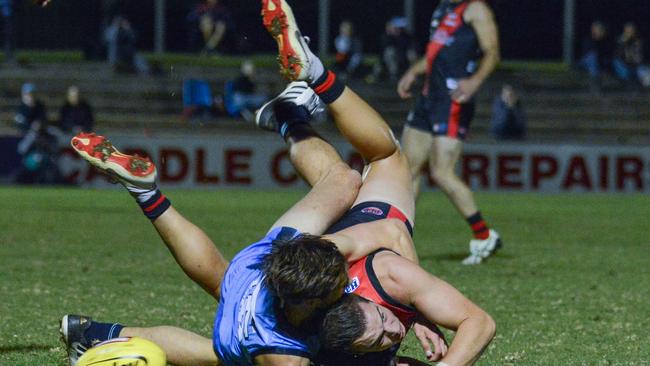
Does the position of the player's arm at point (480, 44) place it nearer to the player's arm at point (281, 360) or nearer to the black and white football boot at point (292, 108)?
the black and white football boot at point (292, 108)

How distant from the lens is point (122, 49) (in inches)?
1251

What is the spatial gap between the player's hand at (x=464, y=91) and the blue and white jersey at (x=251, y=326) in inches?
254

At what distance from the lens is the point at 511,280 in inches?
431

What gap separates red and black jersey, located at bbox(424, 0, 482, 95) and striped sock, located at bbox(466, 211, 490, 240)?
1387mm

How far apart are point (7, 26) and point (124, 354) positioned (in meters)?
26.7

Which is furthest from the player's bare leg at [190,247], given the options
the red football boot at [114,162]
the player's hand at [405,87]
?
the player's hand at [405,87]

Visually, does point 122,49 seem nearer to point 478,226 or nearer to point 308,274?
point 478,226

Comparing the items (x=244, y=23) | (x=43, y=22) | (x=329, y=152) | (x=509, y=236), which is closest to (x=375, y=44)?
(x=244, y=23)

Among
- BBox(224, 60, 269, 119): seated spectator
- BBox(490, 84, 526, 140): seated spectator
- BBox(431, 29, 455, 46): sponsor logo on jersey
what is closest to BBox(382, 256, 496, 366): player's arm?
BBox(431, 29, 455, 46): sponsor logo on jersey

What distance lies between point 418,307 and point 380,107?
24433mm

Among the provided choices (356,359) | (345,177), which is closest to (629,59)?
(345,177)

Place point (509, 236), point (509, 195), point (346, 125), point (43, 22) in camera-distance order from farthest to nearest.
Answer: point (43, 22), point (509, 195), point (509, 236), point (346, 125)

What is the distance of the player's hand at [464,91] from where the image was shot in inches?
496

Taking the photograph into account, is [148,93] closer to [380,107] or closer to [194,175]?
[380,107]
